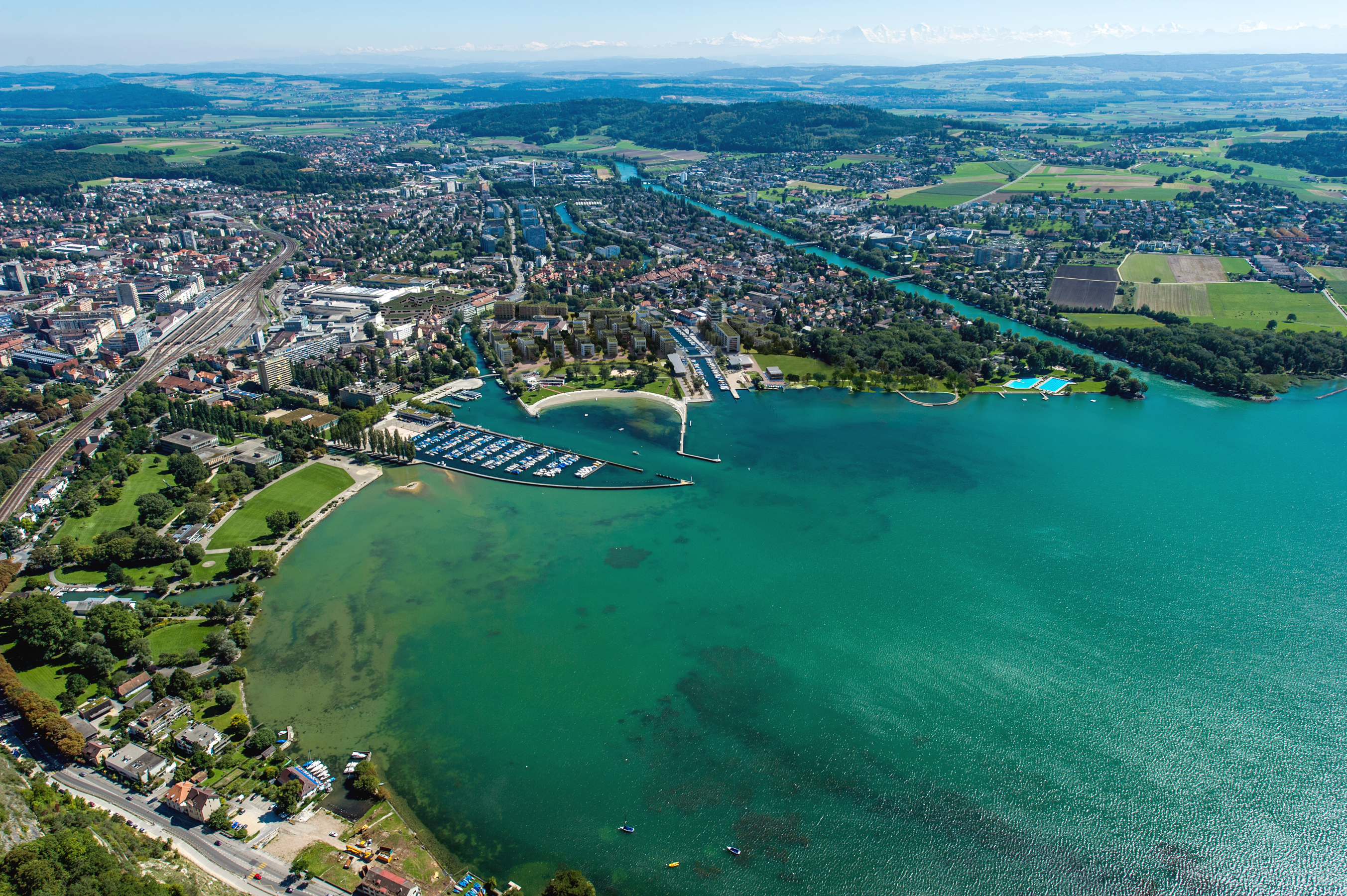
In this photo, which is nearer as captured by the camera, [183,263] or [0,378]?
[0,378]

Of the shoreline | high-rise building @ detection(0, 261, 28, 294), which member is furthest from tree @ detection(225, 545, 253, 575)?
high-rise building @ detection(0, 261, 28, 294)

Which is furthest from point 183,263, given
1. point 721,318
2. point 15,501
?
point 721,318

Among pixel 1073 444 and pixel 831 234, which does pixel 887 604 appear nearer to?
pixel 1073 444

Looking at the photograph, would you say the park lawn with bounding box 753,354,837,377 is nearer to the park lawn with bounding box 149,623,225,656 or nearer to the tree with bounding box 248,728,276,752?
the park lawn with bounding box 149,623,225,656

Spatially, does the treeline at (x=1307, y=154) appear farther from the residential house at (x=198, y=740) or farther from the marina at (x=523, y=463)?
the residential house at (x=198, y=740)

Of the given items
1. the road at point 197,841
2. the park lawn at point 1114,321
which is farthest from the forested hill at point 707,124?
the road at point 197,841

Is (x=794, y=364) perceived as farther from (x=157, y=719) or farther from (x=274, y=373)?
(x=157, y=719)
